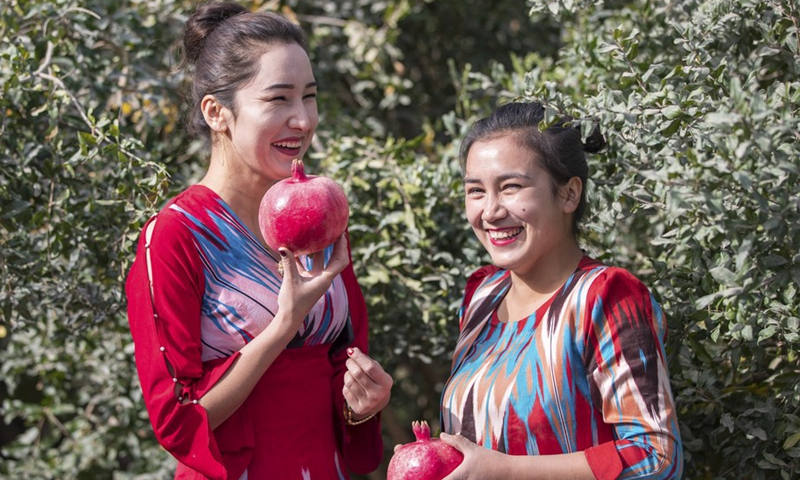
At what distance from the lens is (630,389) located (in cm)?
203

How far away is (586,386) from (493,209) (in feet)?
1.59

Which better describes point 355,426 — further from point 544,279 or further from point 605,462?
point 605,462

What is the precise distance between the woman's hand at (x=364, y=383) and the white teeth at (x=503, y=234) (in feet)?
1.44

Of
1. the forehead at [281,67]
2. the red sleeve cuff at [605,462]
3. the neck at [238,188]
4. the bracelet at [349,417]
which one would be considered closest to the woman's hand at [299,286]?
the neck at [238,188]

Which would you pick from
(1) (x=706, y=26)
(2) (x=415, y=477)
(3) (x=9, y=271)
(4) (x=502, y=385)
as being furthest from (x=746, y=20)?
(3) (x=9, y=271)

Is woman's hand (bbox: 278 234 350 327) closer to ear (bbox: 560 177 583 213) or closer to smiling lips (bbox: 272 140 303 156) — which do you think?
smiling lips (bbox: 272 140 303 156)

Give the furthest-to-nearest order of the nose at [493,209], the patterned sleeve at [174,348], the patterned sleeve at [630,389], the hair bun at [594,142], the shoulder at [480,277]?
the shoulder at [480,277] → the hair bun at [594,142] → the nose at [493,209] → the patterned sleeve at [174,348] → the patterned sleeve at [630,389]

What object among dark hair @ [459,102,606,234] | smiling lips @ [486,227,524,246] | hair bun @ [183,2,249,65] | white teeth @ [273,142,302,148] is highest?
hair bun @ [183,2,249,65]

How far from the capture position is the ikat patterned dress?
2.03 metres

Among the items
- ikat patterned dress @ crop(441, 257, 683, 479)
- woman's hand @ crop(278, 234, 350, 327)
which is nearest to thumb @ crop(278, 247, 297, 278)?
woman's hand @ crop(278, 234, 350, 327)

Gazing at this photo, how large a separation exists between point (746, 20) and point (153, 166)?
1.92 m

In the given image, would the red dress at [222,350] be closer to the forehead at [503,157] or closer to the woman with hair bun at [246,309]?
the woman with hair bun at [246,309]

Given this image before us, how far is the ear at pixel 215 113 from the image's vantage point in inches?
97.4

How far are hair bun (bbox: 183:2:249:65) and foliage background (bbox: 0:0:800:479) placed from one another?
0.47 m
